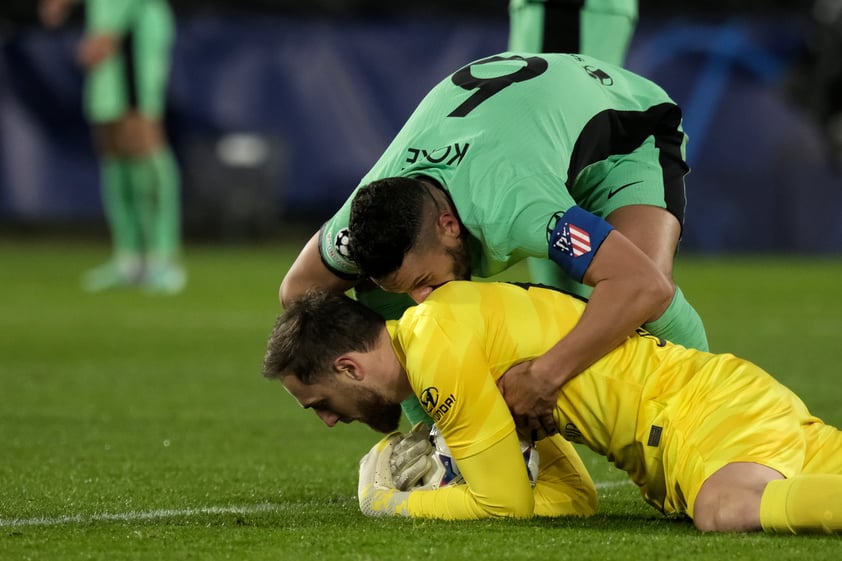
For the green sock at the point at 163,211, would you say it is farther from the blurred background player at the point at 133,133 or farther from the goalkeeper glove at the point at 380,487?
the goalkeeper glove at the point at 380,487

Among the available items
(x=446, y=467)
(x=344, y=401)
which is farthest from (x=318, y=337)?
(x=446, y=467)

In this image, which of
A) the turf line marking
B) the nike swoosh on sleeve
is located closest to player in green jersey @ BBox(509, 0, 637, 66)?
the nike swoosh on sleeve

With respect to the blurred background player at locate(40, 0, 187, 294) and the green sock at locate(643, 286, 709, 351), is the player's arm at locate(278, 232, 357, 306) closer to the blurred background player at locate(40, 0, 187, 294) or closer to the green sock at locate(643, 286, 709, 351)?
the green sock at locate(643, 286, 709, 351)

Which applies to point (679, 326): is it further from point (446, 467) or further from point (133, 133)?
point (133, 133)

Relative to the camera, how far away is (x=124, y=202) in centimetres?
1116

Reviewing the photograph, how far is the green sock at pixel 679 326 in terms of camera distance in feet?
13.4

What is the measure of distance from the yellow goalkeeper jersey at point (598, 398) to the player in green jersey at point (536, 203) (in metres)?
0.08

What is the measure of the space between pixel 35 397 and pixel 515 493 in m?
3.08

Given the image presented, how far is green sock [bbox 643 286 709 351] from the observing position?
13.4 feet

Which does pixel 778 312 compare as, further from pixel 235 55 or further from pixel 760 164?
pixel 235 55

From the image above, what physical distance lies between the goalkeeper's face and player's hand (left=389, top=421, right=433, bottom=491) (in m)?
0.13

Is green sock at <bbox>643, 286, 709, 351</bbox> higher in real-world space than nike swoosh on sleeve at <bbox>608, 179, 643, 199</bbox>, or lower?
lower

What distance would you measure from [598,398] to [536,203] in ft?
1.60

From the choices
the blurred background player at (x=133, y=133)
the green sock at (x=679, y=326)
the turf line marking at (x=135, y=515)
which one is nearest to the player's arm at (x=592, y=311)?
the green sock at (x=679, y=326)
